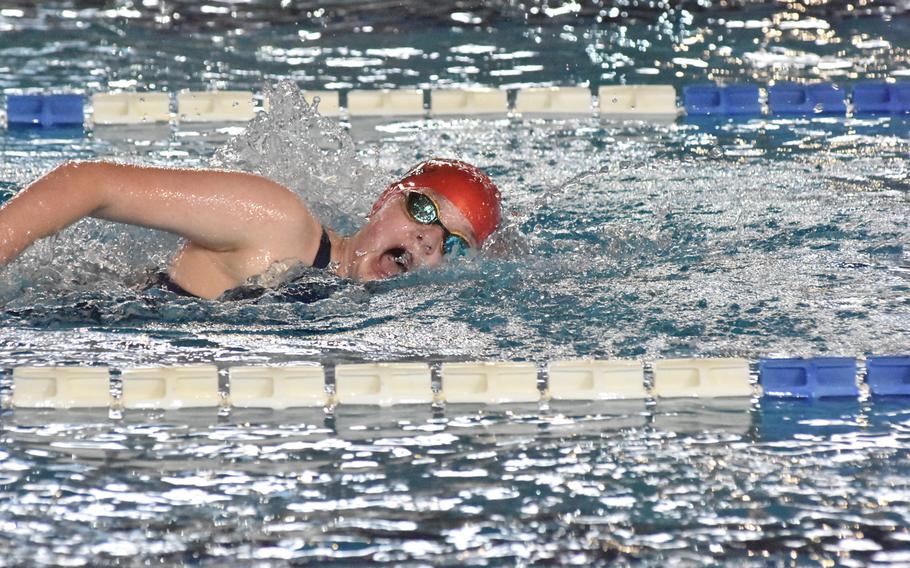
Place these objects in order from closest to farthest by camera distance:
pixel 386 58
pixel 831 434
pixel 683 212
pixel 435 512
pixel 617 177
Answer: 1. pixel 435 512
2. pixel 831 434
3. pixel 683 212
4. pixel 617 177
5. pixel 386 58

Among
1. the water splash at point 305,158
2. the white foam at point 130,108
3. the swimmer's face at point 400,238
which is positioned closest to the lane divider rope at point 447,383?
the swimmer's face at point 400,238

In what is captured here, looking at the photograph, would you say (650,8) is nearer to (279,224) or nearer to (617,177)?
(617,177)

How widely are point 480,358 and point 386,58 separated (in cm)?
315

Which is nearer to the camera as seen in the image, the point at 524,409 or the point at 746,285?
the point at 524,409

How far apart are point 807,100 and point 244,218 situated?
2.80m

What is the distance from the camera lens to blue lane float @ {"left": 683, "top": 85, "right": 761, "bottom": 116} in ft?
16.6

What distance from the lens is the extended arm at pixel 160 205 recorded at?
2715 millimetres

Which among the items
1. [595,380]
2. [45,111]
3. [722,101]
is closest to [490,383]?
[595,380]

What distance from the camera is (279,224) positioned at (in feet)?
9.82

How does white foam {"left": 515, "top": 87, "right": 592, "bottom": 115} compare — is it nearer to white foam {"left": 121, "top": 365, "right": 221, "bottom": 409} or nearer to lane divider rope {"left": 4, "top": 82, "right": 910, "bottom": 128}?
lane divider rope {"left": 4, "top": 82, "right": 910, "bottom": 128}

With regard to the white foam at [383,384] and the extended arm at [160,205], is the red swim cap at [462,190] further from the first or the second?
the white foam at [383,384]

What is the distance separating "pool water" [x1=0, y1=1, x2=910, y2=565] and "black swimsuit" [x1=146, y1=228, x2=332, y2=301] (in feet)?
0.16

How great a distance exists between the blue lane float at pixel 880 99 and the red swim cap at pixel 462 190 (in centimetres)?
223

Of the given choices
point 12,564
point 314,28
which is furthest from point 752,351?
point 314,28
